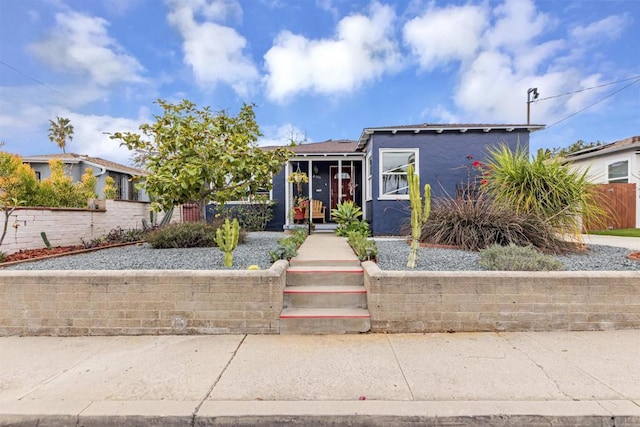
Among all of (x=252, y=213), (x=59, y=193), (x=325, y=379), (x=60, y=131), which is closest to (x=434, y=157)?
(x=252, y=213)

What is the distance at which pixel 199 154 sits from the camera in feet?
22.2

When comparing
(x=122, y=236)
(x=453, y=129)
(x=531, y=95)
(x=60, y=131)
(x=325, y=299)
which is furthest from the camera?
(x=60, y=131)

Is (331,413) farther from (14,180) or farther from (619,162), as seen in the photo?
(619,162)

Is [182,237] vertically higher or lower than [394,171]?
lower

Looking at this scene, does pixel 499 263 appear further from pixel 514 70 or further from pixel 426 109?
pixel 514 70

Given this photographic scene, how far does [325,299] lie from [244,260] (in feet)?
5.46

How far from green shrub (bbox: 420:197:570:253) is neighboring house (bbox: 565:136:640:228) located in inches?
277

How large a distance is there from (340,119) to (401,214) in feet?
34.2

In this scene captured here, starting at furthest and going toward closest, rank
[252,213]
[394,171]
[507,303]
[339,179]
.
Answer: [339,179] < [252,213] < [394,171] < [507,303]

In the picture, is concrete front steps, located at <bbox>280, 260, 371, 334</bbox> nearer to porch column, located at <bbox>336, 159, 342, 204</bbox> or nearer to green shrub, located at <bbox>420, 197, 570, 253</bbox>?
green shrub, located at <bbox>420, 197, 570, 253</bbox>

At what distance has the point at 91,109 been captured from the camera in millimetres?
14859

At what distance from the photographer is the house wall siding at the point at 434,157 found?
32.6 feet

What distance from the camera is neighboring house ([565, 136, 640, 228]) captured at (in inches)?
482

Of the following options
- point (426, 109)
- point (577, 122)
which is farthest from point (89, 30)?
point (577, 122)
